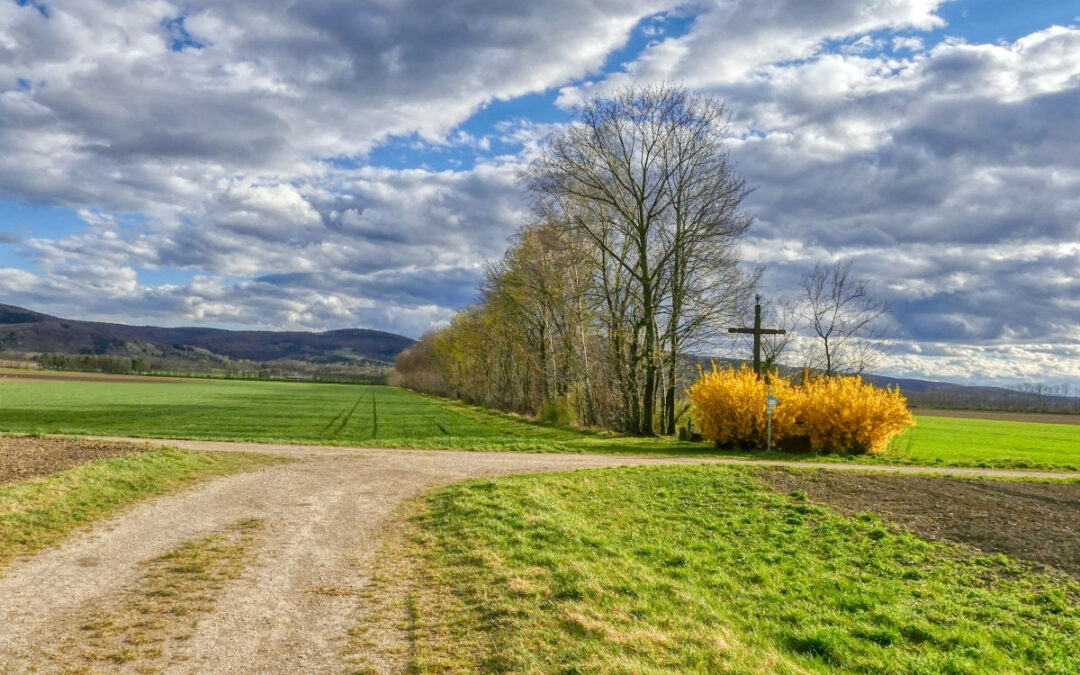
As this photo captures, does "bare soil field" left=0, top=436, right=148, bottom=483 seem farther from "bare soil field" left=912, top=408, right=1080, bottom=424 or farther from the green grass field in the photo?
"bare soil field" left=912, top=408, right=1080, bottom=424

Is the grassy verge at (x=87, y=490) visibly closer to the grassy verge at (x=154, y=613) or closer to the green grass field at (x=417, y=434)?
the grassy verge at (x=154, y=613)

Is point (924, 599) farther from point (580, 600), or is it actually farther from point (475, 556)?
point (475, 556)

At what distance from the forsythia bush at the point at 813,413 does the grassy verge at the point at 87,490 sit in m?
15.8

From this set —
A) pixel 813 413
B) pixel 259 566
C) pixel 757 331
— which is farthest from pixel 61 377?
pixel 259 566

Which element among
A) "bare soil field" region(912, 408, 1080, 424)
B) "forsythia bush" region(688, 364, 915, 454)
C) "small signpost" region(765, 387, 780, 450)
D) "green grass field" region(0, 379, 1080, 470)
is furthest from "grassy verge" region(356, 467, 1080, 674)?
"bare soil field" region(912, 408, 1080, 424)

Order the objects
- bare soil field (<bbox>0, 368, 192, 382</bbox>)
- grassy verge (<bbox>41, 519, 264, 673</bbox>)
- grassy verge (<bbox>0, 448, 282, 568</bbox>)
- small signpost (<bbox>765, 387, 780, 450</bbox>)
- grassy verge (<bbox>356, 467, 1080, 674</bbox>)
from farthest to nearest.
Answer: bare soil field (<bbox>0, 368, 192, 382</bbox>) → small signpost (<bbox>765, 387, 780, 450</bbox>) → grassy verge (<bbox>0, 448, 282, 568</bbox>) → grassy verge (<bbox>356, 467, 1080, 674</bbox>) → grassy verge (<bbox>41, 519, 264, 673</bbox>)

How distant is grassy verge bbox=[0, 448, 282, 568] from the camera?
9966mm

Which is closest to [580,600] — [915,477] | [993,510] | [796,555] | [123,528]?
[796,555]

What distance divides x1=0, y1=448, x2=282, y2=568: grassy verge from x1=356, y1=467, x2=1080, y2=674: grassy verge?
5.33m

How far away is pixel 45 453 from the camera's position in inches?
656

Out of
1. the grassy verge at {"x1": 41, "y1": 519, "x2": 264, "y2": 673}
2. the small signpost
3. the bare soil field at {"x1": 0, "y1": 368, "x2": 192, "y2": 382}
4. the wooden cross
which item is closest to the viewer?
the grassy verge at {"x1": 41, "y1": 519, "x2": 264, "y2": 673}

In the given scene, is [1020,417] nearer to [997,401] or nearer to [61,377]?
[997,401]

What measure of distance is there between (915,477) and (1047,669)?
39.4 feet

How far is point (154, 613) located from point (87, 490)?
739 cm
